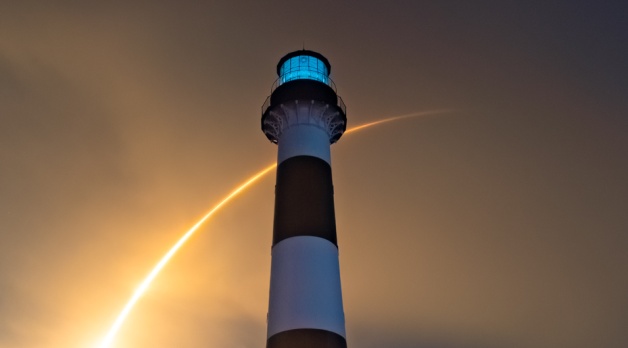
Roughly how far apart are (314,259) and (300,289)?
1.10m

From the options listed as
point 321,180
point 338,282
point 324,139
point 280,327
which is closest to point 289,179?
point 321,180

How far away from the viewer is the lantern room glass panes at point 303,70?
22969 mm

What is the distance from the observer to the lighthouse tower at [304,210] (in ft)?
56.1

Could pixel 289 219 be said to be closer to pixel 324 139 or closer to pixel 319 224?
pixel 319 224

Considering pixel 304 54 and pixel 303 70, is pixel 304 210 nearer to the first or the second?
pixel 303 70

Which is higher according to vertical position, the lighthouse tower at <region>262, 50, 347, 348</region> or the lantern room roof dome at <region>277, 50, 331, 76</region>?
the lantern room roof dome at <region>277, 50, 331, 76</region>

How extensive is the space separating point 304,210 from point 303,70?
6.54 meters

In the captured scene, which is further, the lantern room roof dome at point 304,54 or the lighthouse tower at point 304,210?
the lantern room roof dome at point 304,54

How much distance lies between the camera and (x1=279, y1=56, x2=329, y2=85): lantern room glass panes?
904 inches

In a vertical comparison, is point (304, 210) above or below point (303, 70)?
below

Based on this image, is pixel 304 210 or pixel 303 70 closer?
pixel 304 210

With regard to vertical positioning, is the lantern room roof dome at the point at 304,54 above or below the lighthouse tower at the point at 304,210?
above

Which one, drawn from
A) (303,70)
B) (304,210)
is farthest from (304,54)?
(304,210)

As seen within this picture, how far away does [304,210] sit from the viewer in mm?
19188
